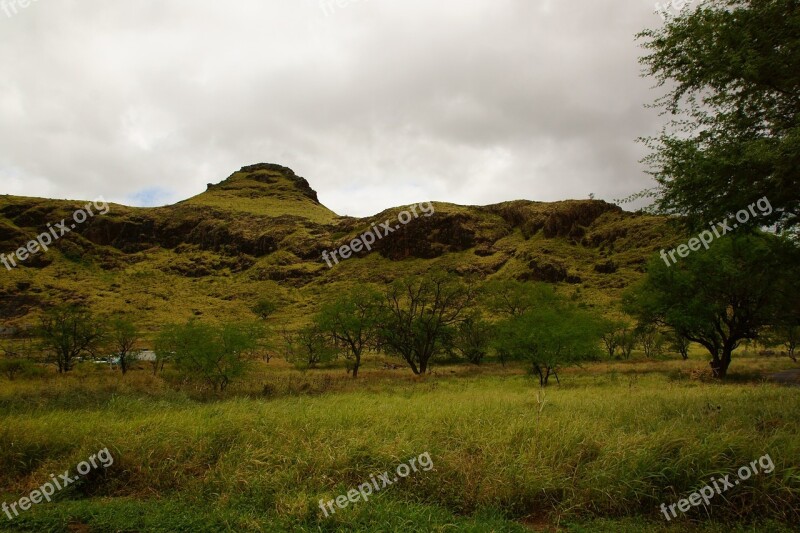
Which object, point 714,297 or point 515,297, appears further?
point 515,297

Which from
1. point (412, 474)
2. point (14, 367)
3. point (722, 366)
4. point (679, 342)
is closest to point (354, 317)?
point (14, 367)

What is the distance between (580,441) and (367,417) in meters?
4.78

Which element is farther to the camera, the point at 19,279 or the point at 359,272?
the point at 359,272

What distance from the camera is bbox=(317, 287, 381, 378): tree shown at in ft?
121

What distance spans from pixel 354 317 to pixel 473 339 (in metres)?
16.4

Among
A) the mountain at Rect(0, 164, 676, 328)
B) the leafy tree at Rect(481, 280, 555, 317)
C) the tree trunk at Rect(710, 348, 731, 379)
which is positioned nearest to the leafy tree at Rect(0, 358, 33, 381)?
the leafy tree at Rect(481, 280, 555, 317)

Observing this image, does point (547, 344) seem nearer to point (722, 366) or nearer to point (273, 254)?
point (722, 366)

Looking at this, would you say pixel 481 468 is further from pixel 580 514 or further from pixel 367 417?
pixel 367 417

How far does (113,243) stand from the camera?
15312 centimetres

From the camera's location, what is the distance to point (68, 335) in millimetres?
36562

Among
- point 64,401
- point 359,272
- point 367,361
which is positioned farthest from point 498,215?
point 64,401

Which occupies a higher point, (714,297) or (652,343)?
(714,297)

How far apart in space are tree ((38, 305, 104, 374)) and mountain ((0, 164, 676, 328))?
46283 mm

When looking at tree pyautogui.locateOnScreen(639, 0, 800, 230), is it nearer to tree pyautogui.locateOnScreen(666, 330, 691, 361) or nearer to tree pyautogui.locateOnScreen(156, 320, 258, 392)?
tree pyautogui.locateOnScreen(156, 320, 258, 392)
